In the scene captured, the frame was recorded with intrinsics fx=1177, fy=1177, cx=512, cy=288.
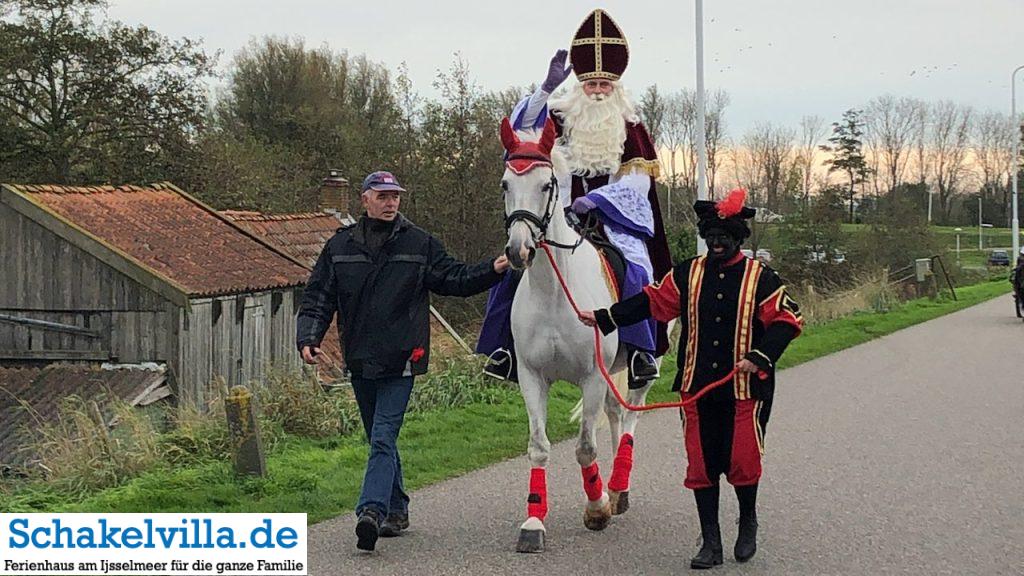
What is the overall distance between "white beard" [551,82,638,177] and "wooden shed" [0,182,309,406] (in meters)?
14.2

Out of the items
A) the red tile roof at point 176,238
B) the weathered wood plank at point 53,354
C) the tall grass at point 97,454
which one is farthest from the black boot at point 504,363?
the weathered wood plank at point 53,354

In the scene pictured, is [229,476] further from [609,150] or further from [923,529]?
[923,529]

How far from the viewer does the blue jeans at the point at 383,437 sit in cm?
635

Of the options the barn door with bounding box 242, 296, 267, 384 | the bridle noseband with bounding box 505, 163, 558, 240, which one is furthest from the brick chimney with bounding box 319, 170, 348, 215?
the bridle noseband with bounding box 505, 163, 558, 240

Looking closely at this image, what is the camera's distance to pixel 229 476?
26.7 ft

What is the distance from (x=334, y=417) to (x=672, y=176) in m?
25.1

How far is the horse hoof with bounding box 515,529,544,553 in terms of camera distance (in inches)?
251

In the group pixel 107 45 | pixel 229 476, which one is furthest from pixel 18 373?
pixel 229 476

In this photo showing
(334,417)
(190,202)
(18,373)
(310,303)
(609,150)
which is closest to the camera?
(310,303)

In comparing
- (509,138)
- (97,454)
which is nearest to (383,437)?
(509,138)

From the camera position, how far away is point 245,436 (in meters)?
8.14

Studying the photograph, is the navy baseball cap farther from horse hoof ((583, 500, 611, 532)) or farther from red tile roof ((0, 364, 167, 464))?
red tile roof ((0, 364, 167, 464))

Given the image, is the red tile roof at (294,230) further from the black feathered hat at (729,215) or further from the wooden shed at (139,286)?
the black feathered hat at (729,215)

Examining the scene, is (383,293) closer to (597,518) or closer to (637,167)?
(597,518)
